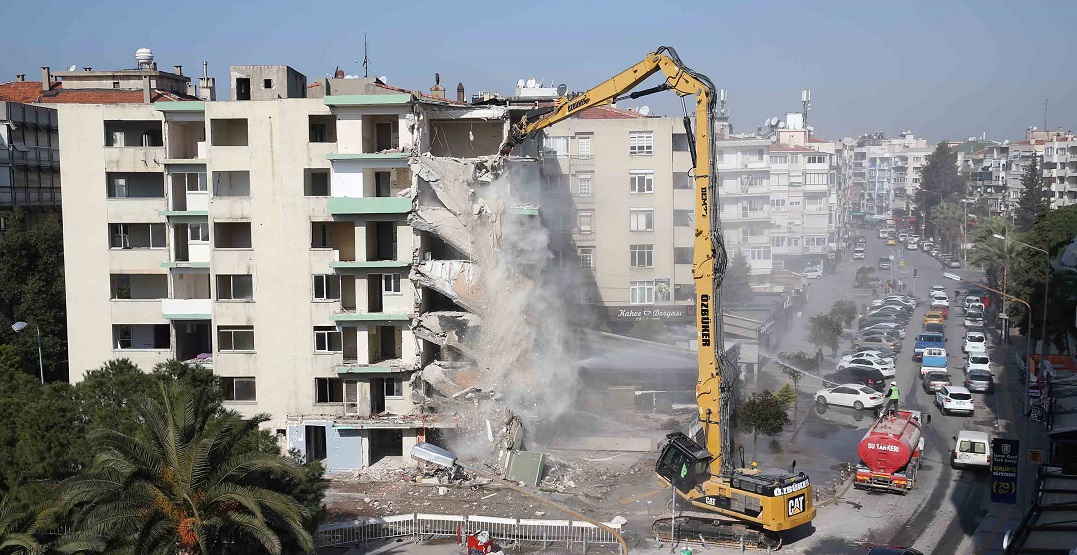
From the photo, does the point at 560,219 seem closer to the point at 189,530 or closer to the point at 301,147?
the point at 301,147

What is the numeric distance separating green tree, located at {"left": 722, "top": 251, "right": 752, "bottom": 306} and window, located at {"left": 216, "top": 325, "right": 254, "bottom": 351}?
28027 mm

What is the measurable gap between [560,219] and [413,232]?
551 inches

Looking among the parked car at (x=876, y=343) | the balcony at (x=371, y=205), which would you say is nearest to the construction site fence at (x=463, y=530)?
the balcony at (x=371, y=205)

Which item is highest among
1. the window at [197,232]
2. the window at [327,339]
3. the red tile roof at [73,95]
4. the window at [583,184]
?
the red tile roof at [73,95]

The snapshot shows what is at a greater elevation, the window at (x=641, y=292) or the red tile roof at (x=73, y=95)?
the red tile roof at (x=73, y=95)

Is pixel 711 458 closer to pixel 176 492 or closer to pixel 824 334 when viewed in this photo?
pixel 176 492

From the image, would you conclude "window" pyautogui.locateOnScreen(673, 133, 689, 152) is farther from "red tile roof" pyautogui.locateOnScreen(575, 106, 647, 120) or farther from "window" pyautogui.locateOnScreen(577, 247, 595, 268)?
"window" pyautogui.locateOnScreen(577, 247, 595, 268)

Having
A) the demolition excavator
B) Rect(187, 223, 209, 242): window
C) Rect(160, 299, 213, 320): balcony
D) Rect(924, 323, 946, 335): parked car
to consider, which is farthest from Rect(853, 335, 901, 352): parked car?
Rect(187, 223, 209, 242): window

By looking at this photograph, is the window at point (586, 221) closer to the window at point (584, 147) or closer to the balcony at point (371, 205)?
the window at point (584, 147)

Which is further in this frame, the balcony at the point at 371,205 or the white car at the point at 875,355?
the white car at the point at 875,355

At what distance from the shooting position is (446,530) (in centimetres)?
2800

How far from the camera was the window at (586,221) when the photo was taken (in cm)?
4953

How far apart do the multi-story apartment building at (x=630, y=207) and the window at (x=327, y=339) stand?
53.9 feet

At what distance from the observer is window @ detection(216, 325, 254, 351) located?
35.8 metres
